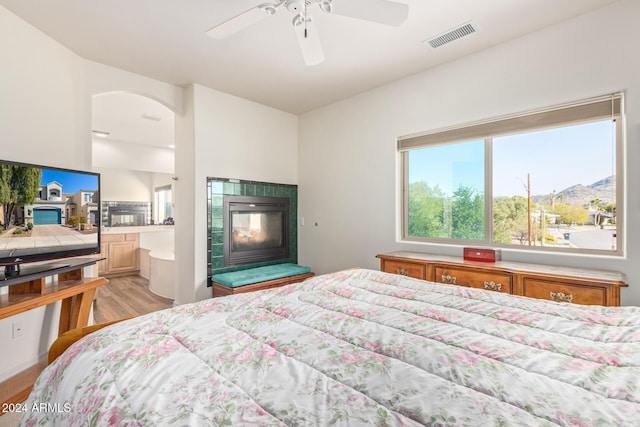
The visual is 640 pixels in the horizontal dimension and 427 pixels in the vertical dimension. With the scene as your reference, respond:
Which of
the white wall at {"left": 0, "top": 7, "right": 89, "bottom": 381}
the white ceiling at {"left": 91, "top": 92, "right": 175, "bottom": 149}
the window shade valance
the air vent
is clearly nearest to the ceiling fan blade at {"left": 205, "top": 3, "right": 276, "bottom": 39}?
the air vent

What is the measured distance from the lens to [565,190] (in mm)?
2527

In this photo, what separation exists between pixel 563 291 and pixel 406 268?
1156 millimetres

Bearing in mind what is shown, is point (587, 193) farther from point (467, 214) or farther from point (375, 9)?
point (375, 9)

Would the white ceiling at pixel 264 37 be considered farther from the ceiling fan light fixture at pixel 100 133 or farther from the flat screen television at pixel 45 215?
the ceiling fan light fixture at pixel 100 133

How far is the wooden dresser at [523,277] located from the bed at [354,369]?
2.35ft

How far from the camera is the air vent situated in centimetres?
244

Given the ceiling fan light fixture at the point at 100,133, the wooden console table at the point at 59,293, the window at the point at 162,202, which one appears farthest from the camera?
the window at the point at 162,202

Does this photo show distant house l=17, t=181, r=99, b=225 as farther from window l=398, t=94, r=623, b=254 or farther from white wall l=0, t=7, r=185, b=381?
window l=398, t=94, r=623, b=254

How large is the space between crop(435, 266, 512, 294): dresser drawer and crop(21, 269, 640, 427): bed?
0.95m

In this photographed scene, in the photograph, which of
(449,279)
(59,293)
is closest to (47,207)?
(59,293)

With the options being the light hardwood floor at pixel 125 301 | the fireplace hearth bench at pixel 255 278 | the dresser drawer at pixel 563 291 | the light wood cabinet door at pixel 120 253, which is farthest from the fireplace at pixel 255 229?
the light wood cabinet door at pixel 120 253

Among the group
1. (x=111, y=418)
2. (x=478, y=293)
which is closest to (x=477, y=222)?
(x=478, y=293)

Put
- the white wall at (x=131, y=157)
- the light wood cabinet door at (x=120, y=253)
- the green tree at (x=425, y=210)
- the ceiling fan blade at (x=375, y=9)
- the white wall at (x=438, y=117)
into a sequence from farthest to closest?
the white wall at (x=131, y=157) < the light wood cabinet door at (x=120, y=253) < the green tree at (x=425, y=210) < the white wall at (x=438, y=117) < the ceiling fan blade at (x=375, y=9)

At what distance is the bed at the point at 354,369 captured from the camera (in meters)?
0.70
